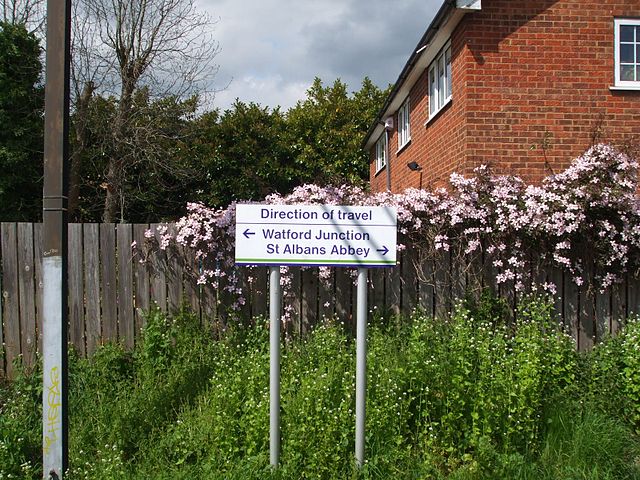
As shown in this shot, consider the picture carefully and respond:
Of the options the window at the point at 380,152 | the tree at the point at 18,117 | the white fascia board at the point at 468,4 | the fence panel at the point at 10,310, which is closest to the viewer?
the fence panel at the point at 10,310

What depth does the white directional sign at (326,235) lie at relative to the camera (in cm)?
399

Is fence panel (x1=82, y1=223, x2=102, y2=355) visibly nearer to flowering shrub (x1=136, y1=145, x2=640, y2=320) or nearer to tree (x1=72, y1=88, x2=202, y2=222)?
flowering shrub (x1=136, y1=145, x2=640, y2=320)

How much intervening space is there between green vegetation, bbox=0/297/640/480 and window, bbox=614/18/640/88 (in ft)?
14.1

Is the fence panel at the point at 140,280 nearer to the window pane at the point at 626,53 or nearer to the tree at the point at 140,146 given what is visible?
the tree at the point at 140,146

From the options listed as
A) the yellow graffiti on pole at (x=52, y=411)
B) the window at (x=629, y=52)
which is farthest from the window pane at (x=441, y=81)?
the yellow graffiti on pole at (x=52, y=411)

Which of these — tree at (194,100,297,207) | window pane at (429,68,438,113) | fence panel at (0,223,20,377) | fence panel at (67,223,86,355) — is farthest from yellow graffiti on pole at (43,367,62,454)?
tree at (194,100,297,207)

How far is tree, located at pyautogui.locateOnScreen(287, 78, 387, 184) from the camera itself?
72.5ft

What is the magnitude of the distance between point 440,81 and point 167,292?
20.5 feet

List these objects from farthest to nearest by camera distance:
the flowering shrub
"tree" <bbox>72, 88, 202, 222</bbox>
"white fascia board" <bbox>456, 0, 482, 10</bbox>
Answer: "tree" <bbox>72, 88, 202, 222</bbox>, "white fascia board" <bbox>456, 0, 482, 10</bbox>, the flowering shrub

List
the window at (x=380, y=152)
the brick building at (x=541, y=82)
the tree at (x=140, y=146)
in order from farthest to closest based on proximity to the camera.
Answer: the window at (x=380, y=152), the tree at (x=140, y=146), the brick building at (x=541, y=82)

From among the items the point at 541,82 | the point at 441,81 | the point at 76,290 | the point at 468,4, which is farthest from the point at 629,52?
the point at 76,290

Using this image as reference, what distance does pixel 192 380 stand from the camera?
507cm

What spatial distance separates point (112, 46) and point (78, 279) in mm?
7293

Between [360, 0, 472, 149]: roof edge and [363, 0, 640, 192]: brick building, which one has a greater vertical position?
[360, 0, 472, 149]: roof edge
